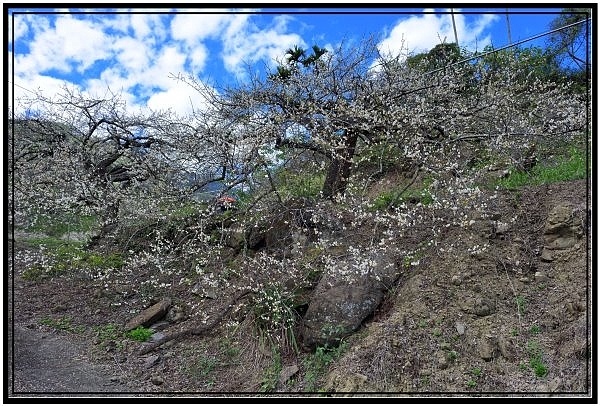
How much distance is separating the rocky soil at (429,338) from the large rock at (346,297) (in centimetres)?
10

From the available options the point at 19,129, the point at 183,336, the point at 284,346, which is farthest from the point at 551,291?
the point at 19,129

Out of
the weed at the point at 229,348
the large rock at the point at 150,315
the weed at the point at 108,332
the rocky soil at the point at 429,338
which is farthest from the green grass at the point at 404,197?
the weed at the point at 108,332

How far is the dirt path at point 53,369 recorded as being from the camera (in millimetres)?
3092

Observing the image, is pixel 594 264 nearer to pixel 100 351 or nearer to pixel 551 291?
pixel 551 291

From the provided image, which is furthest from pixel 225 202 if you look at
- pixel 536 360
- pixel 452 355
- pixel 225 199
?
pixel 536 360

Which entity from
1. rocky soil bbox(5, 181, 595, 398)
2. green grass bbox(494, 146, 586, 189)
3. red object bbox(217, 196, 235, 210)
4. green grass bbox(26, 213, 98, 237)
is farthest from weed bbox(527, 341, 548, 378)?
green grass bbox(26, 213, 98, 237)

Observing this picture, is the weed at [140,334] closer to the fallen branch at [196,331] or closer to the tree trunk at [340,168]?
the fallen branch at [196,331]

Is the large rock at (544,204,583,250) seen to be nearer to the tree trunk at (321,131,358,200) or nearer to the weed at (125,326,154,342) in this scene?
the tree trunk at (321,131,358,200)

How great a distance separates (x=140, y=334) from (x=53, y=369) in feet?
2.53

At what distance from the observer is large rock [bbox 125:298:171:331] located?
4.25 metres

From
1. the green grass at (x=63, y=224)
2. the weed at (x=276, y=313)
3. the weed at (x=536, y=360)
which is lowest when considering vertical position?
the weed at (x=536, y=360)

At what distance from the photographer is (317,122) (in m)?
4.36

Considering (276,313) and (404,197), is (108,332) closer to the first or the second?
(276,313)

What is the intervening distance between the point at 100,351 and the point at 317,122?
308cm
